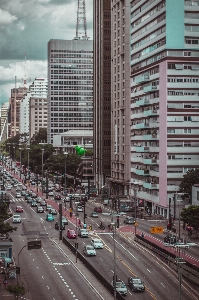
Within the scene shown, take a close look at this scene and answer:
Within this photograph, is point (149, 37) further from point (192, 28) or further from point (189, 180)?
point (189, 180)

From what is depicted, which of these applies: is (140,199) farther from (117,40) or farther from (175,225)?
(117,40)

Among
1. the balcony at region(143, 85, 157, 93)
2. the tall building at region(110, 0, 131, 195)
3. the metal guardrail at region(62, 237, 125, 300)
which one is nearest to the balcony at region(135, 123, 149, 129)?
the balcony at region(143, 85, 157, 93)

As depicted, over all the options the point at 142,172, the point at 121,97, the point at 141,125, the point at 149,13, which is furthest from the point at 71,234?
the point at 121,97

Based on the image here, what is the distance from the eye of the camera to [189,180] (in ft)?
453

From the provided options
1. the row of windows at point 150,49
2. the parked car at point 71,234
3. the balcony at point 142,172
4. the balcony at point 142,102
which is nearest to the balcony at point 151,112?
the balcony at point 142,102

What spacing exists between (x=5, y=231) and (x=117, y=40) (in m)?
108

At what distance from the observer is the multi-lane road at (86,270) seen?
73875mm

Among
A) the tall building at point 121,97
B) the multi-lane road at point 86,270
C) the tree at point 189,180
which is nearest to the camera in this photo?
the multi-lane road at point 86,270

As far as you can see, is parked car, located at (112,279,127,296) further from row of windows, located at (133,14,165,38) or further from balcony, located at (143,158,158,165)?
row of windows, located at (133,14,165,38)

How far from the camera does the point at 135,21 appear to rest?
565ft

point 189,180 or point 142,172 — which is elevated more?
point 142,172

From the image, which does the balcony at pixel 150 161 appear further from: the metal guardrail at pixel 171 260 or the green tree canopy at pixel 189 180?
Answer: the metal guardrail at pixel 171 260

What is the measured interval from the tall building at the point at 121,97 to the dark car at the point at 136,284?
106236 millimetres

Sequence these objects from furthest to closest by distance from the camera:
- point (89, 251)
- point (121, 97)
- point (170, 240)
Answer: point (121, 97)
point (170, 240)
point (89, 251)
